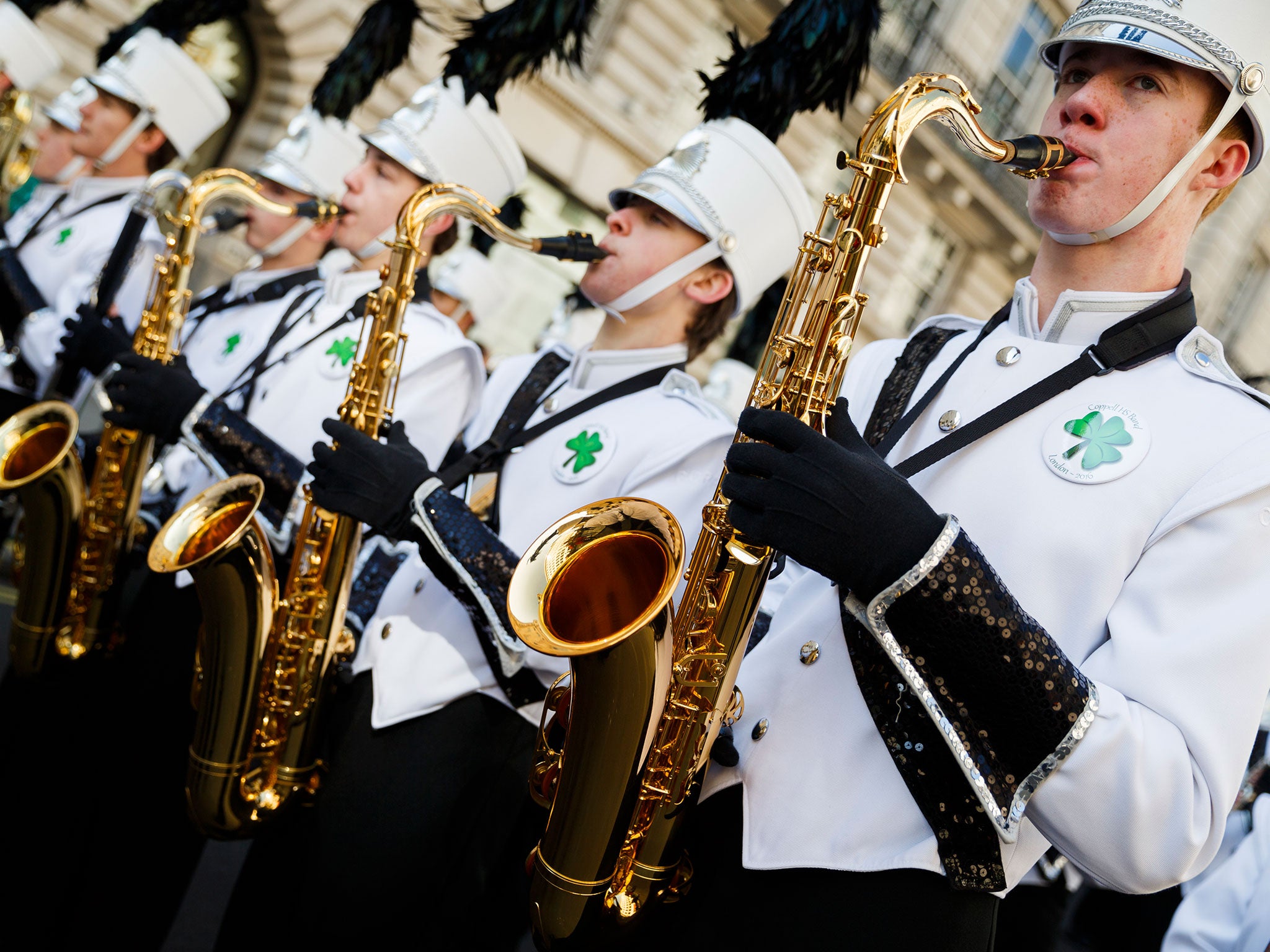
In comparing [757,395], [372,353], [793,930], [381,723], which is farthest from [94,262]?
[793,930]

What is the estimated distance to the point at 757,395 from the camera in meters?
2.06

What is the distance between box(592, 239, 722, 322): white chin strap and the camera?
10.5 ft

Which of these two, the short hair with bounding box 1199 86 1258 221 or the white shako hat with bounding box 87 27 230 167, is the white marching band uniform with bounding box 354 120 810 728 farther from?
the white shako hat with bounding box 87 27 230 167

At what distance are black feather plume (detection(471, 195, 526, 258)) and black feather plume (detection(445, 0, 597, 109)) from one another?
1.58 meters

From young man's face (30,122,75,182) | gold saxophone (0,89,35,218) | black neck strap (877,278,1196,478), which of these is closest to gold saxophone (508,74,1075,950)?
black neck strap (877,278,1196,478)

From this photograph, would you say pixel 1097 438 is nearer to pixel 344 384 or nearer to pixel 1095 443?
pixel 1095 443

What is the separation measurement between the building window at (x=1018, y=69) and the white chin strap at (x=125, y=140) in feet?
55.6

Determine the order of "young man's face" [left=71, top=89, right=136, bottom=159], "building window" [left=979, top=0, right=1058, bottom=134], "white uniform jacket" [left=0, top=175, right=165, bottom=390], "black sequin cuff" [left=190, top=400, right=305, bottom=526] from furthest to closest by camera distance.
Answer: "building window" [left=979, top=0, right=1058, bottom=134]
"young man's face" [left=71, top=89, right=136, bottom=159]
"white uniform jacket" [left=0, top=175, right=165, bottom=390]
"black sequin cuff" [left=190, top=400, right=305, bottom=526]

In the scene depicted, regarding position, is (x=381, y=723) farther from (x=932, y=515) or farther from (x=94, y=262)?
(x=94, y=262)

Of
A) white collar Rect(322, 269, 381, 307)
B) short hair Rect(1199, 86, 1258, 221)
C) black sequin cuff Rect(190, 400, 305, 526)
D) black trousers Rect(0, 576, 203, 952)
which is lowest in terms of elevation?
black trousers Rect(0, 576, 203, 952)

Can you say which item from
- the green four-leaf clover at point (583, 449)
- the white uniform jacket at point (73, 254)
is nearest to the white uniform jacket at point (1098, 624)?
the green four-leaf clover at point (583, 449)

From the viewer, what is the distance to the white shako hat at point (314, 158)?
491 centimetres

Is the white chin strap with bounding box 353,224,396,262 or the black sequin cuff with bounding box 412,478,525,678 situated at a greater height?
the white chin strap with bounding box 353,224,396,262

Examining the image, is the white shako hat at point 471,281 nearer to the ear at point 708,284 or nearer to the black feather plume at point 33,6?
the black feather plume at point 33,6
